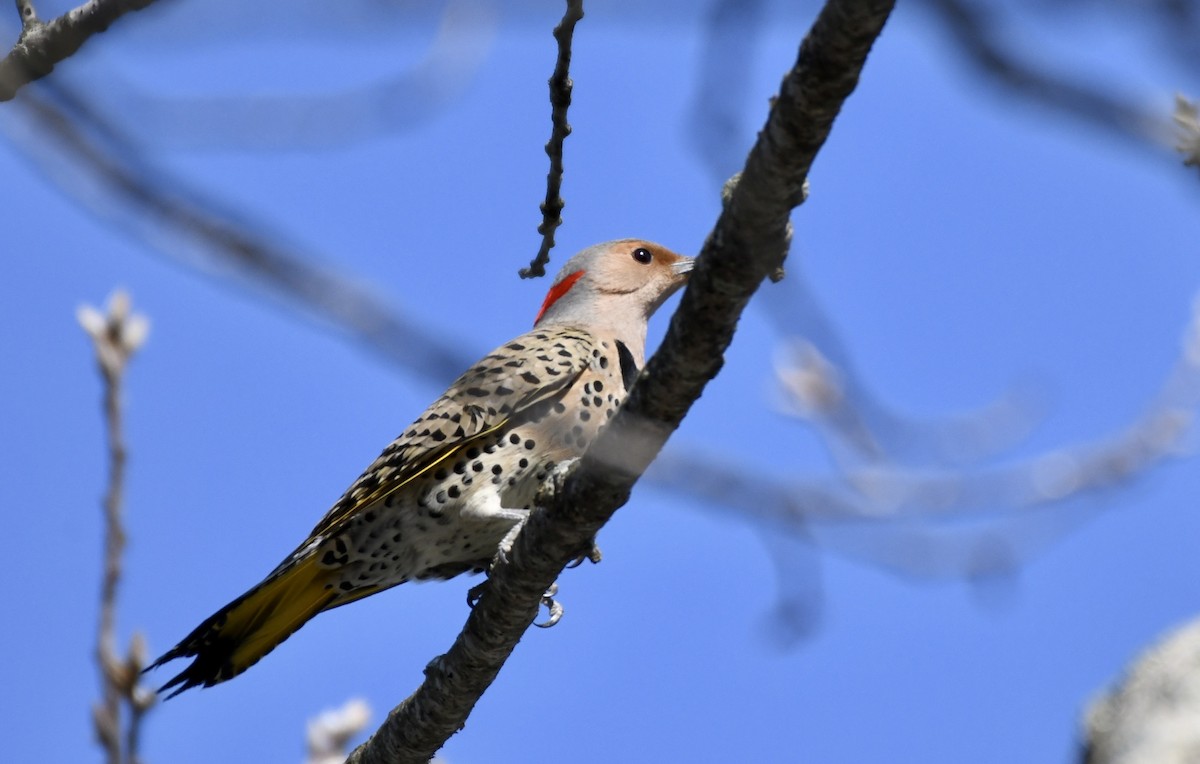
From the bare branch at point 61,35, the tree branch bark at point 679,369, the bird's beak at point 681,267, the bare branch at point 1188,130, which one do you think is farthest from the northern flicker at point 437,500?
the bare branch at point 1188,130

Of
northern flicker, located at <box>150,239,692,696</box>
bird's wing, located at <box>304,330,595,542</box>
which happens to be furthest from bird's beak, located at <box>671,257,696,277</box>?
northern flicker, located at <box>150,239,692,696</box>

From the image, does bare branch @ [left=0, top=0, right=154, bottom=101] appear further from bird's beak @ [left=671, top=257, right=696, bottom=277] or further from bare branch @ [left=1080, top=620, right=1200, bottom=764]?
bird's beak @ [left=671, top=257, right=696, bottom=277]

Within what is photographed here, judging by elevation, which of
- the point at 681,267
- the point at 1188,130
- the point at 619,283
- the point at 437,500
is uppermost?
the point at 681,267

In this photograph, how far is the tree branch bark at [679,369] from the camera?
266 cm

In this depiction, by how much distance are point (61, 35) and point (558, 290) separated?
4077 mm

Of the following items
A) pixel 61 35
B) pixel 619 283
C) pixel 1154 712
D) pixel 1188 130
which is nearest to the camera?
pixel 1154 712

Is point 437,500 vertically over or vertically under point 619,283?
under

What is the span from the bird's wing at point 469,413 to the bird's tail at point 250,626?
0.16 metres

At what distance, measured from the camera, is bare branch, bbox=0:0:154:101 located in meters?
2.82

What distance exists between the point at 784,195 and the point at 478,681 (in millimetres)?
2154

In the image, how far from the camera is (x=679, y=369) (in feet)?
10.3

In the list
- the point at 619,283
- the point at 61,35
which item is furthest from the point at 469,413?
the point at 61,35

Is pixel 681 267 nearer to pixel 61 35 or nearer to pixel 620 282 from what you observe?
pixel 620 282

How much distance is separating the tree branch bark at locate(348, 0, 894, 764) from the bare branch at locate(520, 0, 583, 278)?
1.83 feet
